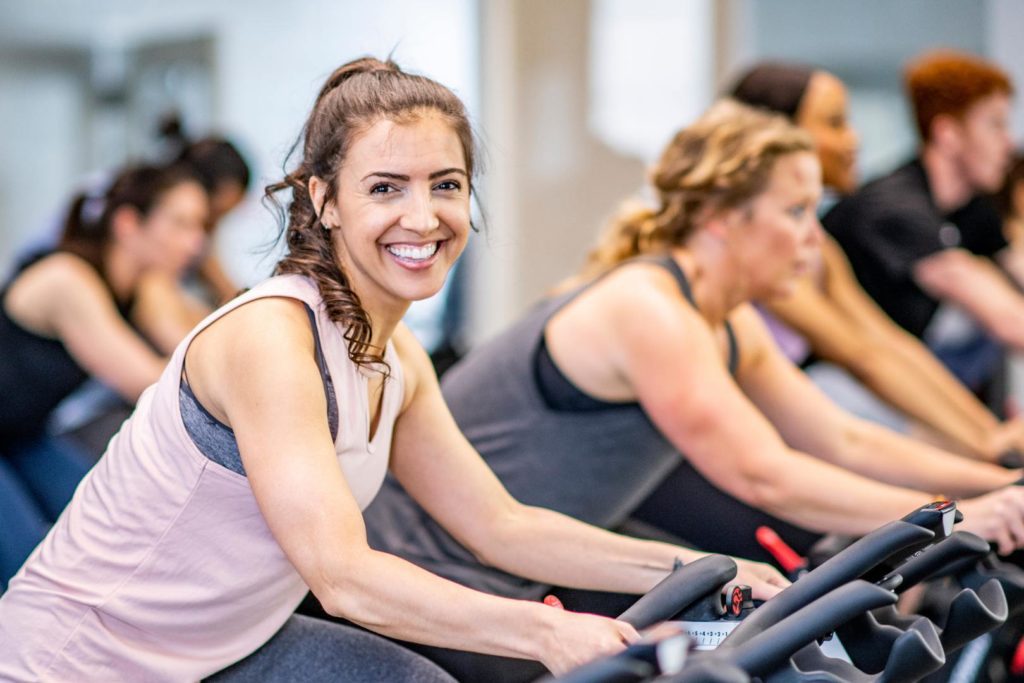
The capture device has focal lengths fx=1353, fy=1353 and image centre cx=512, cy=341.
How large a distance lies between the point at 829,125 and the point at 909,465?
1.17 meters

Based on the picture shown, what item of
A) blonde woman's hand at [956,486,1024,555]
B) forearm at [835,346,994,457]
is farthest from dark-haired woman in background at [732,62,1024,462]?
blonde woman's hand at [956,486,1024,555]

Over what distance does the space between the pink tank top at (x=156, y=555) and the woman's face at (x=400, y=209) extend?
71mm

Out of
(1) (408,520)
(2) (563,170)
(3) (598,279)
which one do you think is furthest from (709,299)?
(2) (563,170)

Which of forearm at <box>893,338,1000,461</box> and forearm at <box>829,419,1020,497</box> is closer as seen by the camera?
forearm at <box>829,419,1020,497</box>

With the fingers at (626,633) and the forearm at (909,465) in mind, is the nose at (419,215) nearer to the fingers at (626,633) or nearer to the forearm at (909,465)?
the fingers at (626,633)

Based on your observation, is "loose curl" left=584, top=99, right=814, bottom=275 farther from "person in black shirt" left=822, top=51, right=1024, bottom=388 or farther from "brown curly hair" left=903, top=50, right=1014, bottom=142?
"brown curly hair" left=903, top=50, right=1014, bottom=142

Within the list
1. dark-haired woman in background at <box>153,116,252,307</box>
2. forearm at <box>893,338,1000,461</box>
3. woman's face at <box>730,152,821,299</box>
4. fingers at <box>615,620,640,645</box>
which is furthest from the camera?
dark-haired woman in background at <box>153,116,252,307</box>

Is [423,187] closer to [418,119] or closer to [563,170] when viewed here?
[418,119]

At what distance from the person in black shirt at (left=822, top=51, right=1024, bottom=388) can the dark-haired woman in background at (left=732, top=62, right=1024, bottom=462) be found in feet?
0.24

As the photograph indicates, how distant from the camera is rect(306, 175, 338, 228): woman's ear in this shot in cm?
145

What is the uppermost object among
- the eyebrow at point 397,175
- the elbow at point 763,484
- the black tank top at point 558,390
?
the eyebrow at point 397,175

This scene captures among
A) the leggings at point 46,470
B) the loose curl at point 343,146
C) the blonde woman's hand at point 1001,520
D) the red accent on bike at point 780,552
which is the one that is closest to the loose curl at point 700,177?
the red accent on bike at point 780,552

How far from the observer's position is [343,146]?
Answer: 4.66ft

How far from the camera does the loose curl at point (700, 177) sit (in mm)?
2154
